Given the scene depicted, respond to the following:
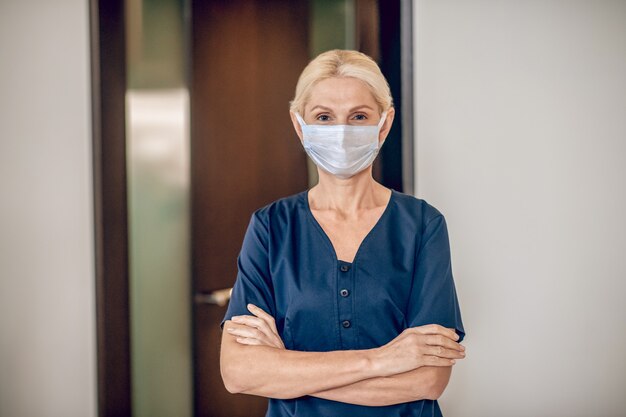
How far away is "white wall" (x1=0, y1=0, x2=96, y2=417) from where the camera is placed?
6.72 ft

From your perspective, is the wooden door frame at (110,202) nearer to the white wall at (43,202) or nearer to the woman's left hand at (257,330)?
the white wall at (43,202)

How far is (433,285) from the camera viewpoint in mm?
1294

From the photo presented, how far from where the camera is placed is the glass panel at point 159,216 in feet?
7.32

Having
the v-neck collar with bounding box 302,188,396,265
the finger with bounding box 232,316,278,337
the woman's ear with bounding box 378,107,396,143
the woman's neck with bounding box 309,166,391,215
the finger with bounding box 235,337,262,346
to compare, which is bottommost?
the finger with bounding box 235,337,262,346

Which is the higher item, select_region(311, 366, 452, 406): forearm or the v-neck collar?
the v-neck collar

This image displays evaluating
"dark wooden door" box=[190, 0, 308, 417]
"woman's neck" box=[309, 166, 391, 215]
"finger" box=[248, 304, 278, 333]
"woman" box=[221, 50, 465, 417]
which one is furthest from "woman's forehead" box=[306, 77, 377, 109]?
"dark wooden door" box=[190, 0, 308, 417]

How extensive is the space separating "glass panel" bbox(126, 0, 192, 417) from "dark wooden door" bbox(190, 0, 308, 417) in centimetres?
7

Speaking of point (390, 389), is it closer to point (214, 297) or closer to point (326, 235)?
point (326, 235)

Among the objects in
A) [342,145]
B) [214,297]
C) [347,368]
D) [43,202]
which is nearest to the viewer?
[347,368]

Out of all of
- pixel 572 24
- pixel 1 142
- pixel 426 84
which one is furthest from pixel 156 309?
pixel 572 24

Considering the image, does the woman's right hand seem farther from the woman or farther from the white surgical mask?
the white surgical mask

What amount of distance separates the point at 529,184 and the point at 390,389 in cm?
111

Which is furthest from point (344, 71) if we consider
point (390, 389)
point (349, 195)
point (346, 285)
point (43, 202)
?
point (43, 202)

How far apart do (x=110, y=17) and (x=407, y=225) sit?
4.36ft
